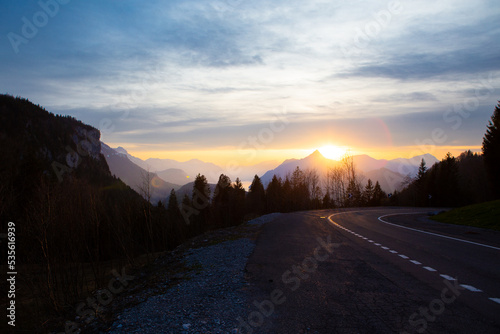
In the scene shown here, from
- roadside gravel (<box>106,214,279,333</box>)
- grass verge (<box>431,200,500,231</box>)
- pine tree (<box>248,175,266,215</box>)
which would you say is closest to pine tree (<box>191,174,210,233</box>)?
pine tree (<box>248,175,266,215</box>)

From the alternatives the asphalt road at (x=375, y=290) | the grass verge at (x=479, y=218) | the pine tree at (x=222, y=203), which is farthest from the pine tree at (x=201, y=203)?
the asphalt road at (x=375, y=290)

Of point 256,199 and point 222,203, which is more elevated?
point 256,199

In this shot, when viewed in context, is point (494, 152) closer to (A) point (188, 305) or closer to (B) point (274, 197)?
(A) point (188, 305)

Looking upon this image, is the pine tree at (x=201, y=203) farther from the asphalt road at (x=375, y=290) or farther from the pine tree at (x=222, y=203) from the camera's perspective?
the asphalt road at (x=375, y=290)

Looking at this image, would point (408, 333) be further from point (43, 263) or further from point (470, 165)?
point (470, 165)

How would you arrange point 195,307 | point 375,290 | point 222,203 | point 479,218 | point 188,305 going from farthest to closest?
point 222,203
point 479,218
point 375,290
point 188,305
point 195,307

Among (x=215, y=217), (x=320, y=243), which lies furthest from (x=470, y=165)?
(x=320, y=243)

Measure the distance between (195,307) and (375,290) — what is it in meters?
3.59

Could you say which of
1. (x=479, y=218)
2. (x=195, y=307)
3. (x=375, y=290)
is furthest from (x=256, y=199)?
(x=195, y=307)

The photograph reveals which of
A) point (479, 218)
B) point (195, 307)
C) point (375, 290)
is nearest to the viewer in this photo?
point (195, 307)

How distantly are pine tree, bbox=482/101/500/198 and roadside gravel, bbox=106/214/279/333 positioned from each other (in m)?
50.2

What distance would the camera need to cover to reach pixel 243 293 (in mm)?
6867

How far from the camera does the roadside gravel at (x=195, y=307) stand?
5.27m

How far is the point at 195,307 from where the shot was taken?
6176 mm
